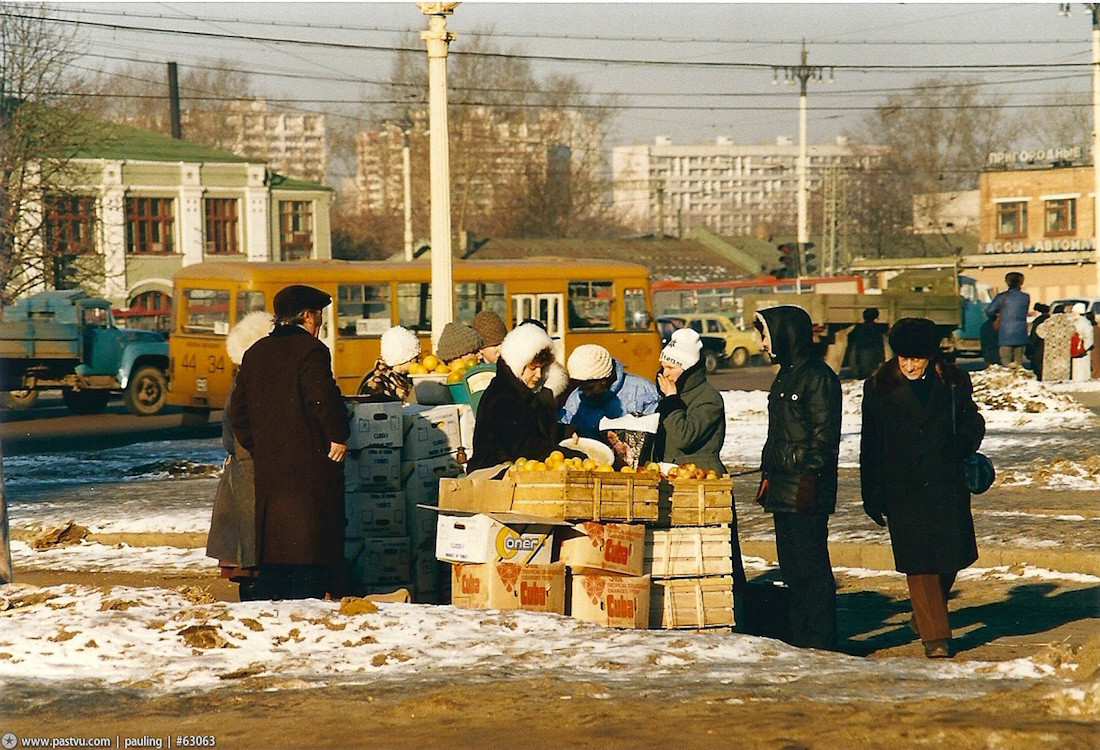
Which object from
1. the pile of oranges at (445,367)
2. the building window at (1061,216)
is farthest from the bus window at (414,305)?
the building window at (1061,216)

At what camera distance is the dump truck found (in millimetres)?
36562

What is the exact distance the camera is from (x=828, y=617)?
8180mm

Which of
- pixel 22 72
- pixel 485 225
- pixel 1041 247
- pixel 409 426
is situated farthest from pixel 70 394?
pixel 485 225

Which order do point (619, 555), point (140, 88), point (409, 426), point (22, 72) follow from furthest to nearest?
point (140, 88) → point (22, 72) → point (409, 426) → point (619, 555)

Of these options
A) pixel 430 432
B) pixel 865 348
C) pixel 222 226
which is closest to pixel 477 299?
pixel 865 348

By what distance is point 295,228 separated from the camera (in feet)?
202

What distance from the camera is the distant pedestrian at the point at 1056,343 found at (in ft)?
94.4

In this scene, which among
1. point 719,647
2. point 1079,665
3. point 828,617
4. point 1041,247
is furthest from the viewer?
point 1041,247

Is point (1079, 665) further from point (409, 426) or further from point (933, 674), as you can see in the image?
point (409, 426)

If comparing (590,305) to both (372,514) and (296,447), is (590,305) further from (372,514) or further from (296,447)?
(296,447)

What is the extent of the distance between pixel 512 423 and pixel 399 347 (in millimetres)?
1689

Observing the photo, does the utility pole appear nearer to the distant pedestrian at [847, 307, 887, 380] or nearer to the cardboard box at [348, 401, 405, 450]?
the distant pedestrian at [847, 307, 887, 380]

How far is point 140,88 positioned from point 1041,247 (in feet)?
138

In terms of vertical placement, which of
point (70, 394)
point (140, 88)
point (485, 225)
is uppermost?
point (140, 88)
